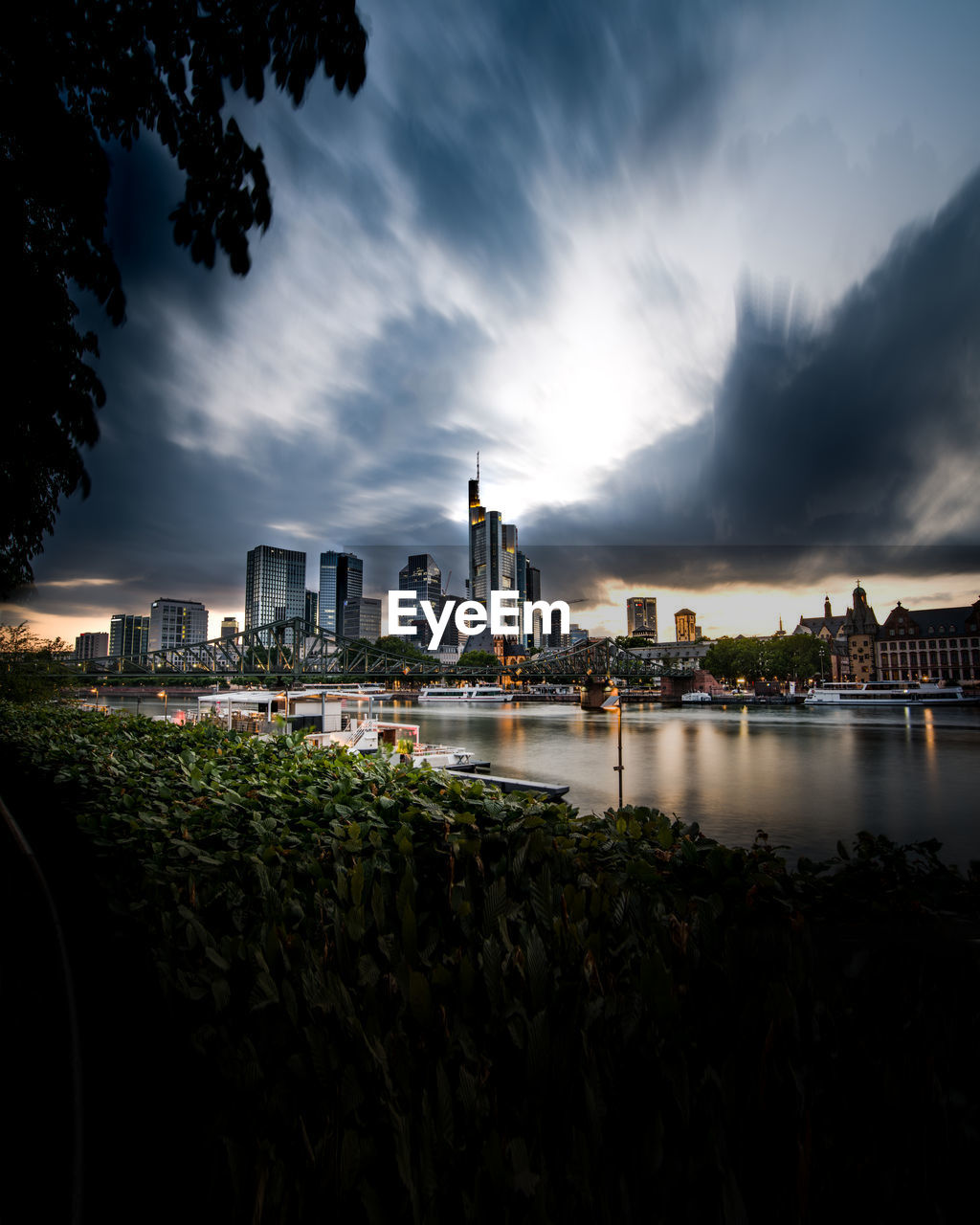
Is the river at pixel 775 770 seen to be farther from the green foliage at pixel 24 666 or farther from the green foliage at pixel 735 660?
the green foliage at pixel 735 660

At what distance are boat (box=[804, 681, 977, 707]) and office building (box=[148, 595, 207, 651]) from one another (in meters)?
153

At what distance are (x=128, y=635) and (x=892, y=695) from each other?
174 m

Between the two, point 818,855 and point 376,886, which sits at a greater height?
point 376,886

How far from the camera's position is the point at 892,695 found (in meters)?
90.3

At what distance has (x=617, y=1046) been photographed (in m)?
1.50

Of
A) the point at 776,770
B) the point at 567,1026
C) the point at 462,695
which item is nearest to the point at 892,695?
the point at 462,695

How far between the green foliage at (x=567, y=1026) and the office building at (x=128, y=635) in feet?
518

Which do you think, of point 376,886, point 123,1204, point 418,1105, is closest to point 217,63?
point 376,886

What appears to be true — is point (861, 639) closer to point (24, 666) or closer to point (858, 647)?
point (858, 647)

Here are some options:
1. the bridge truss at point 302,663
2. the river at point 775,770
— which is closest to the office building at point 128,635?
the bridge truss at point 302,663

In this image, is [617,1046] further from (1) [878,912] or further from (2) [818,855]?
(2) [818,855]

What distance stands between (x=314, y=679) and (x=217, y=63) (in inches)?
3402

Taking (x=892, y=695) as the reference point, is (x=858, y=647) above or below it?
above

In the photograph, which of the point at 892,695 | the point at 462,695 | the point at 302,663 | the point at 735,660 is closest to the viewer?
the point at 302,663
